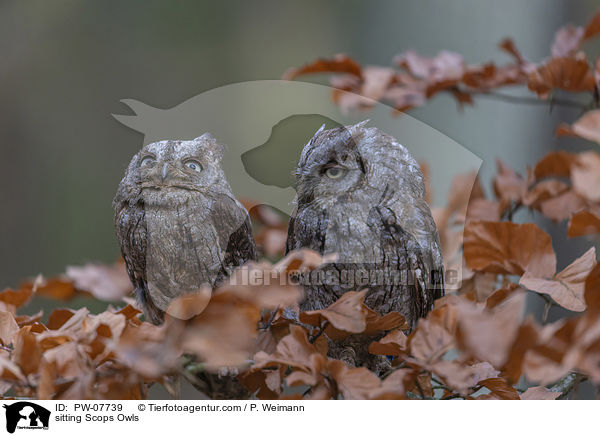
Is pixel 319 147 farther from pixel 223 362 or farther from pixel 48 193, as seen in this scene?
pixel 48 193

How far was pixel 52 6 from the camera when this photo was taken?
2197mm

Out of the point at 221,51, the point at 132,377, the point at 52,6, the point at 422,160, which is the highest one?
the point at 52,6

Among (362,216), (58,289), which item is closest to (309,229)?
(362,216)

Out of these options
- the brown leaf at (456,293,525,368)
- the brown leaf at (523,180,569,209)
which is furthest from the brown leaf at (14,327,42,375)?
the brown leaf at (523,180,569,209)

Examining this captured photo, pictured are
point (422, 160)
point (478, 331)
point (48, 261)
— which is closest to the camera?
point (478, 331)

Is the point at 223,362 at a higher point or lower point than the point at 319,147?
lower

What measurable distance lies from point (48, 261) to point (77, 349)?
1.85 m

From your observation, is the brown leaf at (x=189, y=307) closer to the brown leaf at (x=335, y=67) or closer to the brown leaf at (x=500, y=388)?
the brown leaf at (x=500, y=388)

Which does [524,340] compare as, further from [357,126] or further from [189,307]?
[357,126]

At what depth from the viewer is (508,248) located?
668 millimetres

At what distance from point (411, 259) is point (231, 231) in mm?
212

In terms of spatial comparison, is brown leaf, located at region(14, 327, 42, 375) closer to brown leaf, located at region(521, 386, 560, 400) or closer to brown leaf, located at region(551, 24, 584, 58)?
brown leaf, located at region(521, 386, 560, 400)

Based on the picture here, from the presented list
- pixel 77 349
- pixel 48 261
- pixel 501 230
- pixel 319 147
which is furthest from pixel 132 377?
pixel 48 261
